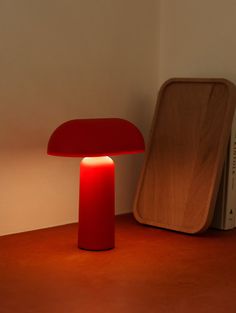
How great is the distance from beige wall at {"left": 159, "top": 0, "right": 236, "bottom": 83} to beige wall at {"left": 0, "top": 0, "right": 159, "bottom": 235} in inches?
1.7

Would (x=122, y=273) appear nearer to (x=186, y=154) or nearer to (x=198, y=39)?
(x=186, y=154)

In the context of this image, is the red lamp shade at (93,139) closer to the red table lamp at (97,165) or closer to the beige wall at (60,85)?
the red table lamp at (97,165)

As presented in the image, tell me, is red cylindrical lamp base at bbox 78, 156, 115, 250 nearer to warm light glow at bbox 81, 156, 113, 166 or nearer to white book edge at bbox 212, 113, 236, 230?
warm light glow at bbox 81, 156, 113, 166

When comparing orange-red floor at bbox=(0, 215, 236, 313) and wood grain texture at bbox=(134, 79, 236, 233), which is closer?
orange-red floor at bbox=(0, 215, 236, 313)

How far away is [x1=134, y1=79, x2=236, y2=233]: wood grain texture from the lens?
187 centimetres

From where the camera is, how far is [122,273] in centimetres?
150

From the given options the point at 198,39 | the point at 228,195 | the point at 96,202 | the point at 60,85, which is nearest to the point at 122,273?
the point at 96,202

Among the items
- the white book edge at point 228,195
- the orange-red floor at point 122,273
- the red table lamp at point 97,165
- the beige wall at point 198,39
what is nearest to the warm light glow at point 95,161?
the red table lamp at point 97,165

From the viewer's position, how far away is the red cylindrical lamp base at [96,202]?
1.70 meters

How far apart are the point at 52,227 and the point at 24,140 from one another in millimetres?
313

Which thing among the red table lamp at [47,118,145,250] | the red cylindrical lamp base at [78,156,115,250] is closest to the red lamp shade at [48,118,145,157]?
the red table lamp at [47,118,145,250]

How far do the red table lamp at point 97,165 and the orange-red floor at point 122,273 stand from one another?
0.06 m

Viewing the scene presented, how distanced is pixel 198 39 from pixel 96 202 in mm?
730

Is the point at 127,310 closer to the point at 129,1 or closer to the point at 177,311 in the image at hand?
the point at 177,311
